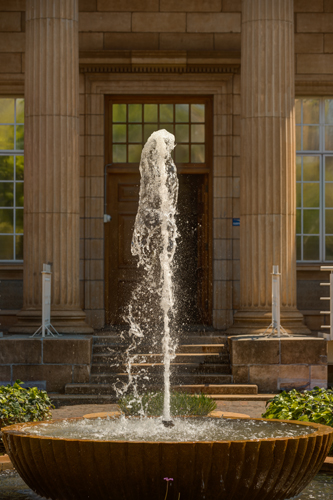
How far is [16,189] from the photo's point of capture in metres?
15.4

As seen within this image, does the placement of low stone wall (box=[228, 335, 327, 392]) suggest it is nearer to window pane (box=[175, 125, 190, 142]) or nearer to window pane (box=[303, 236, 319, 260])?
window pane (box=[303, 236, 319, 260])

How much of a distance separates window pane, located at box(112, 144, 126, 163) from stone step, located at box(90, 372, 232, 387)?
493 cm

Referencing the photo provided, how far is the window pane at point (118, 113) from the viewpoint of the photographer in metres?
15.3

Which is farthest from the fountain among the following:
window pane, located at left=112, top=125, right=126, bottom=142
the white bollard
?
window pane, located at left=112, top=125, right=126, bottom=142

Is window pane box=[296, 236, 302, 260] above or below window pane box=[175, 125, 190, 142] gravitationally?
below

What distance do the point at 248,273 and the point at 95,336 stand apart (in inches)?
96.4

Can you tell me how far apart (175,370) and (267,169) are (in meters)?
3.24

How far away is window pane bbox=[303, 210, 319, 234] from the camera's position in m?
15.6

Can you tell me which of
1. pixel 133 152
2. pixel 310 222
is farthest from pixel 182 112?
pixel 310 222

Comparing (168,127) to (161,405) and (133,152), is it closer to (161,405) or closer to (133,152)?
(133,152)

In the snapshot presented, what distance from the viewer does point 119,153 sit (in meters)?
15.3

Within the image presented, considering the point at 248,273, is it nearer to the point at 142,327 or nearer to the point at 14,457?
the point at 142,327

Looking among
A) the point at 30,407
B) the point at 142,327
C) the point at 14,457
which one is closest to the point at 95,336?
the point at 142,327

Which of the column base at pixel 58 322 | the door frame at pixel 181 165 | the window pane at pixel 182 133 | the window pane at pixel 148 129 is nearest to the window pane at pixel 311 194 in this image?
the door frame at pixel 181 165
